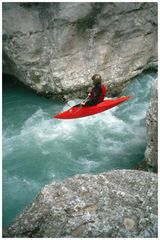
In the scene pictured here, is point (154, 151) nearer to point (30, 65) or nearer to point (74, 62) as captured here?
point (74, 62)

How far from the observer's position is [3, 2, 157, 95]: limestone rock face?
11.2 m

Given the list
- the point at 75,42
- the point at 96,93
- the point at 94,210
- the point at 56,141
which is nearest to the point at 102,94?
the point at 96,93

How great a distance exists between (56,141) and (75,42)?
3400 millimetres

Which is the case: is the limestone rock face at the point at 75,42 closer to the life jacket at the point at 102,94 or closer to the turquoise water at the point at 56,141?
the turquoise water at the point at 56,141

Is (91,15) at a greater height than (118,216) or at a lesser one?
greater

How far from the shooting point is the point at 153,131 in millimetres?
8352

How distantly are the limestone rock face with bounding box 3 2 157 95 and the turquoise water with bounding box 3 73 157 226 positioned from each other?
0.81m

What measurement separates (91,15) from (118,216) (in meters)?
7.48

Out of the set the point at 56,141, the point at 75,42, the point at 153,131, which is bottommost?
the point at 56,141

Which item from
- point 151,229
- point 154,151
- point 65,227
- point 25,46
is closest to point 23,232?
point 65,227

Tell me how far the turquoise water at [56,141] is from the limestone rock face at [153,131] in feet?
4.25

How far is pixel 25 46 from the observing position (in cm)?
1160

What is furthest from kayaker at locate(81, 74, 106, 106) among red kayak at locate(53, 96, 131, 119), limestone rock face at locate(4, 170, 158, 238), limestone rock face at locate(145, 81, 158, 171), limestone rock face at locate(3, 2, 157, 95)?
limestone rock face at locate(3, 2, 157, 95)

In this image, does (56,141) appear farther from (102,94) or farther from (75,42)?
(75,42)
